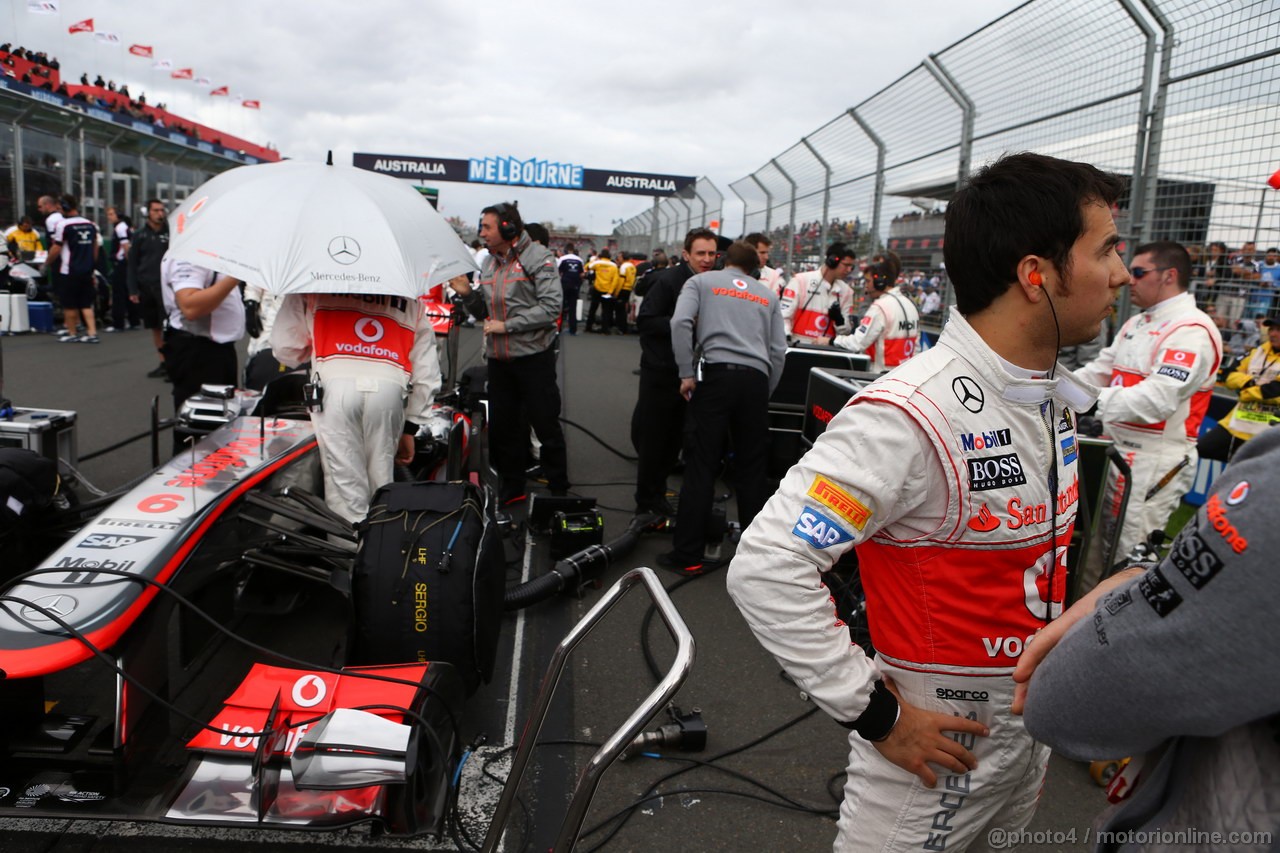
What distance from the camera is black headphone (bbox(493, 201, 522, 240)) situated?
17.6 ft

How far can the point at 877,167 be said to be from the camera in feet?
28.0

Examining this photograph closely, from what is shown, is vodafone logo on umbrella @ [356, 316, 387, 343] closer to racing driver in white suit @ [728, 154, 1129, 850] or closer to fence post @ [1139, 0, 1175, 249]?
racing driver in white suit @ [728, 154, 1129, 850]

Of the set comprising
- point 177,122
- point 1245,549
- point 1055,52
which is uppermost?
point 177,122

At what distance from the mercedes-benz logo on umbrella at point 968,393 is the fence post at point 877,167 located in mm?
7739

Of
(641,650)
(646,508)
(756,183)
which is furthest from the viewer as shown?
(756,183)

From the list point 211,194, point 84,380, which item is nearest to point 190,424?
point 211,194

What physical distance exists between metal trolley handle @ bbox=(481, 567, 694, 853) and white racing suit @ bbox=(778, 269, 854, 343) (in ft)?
21.2

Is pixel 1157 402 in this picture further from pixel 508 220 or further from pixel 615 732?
pixel 508 220

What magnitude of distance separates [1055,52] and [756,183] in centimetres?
809

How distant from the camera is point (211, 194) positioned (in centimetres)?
384

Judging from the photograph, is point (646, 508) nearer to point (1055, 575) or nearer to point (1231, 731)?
point (1055, 575)

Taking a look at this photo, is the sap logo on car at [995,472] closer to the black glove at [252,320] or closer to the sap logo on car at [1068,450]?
the sap logo on car at [1068,450]

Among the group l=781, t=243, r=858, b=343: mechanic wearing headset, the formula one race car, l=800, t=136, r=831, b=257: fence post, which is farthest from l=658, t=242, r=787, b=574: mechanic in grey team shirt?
l=800, t=136, r=831, b=257: fence post

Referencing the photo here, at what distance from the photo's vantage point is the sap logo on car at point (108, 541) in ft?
8.61
